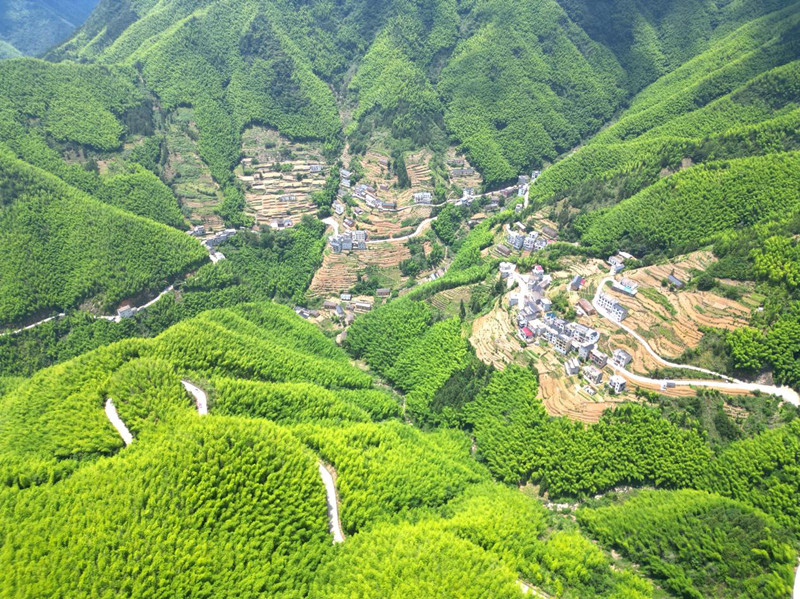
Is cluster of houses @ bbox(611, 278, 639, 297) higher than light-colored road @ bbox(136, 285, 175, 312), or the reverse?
light-colored road @ bbox(136, 285, 175, 312)

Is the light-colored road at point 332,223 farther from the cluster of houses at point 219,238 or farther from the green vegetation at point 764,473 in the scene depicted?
the green vegetation at point 764,473

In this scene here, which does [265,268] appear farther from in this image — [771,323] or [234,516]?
[771,323]

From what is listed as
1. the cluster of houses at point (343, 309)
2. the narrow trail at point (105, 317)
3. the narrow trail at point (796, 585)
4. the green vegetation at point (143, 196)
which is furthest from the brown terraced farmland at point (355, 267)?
the narrow trail at point (796, 585)

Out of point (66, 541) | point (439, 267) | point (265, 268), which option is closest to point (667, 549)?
point (66, 541)

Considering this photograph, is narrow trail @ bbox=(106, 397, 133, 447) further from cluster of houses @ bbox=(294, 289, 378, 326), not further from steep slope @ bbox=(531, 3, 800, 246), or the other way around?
steep slope @ bbox=(531, 3, 800, 246)

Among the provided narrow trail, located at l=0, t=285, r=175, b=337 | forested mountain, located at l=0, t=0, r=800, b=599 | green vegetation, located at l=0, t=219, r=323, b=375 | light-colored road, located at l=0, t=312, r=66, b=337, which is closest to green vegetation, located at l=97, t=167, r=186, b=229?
forested mountain, located at l=0, t=0, r=800, b=599

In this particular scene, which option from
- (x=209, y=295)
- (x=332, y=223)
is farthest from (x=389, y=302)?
(x=209, y=295)
